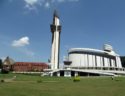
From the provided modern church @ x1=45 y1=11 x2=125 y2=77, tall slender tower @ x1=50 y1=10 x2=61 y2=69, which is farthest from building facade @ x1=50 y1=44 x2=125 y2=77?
tall slender tower @ x1=50 y1=10 x2=61 y2=69

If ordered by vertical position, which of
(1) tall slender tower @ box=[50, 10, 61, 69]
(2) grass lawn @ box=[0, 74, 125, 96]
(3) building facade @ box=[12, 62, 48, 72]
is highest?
(1) tall slender tower @ box=[50, 10, 61, 69]

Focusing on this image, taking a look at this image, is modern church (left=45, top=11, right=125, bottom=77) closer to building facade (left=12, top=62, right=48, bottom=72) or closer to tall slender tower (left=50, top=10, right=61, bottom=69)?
tall slender tower (left=50, top=10, right=61, bottom=69)

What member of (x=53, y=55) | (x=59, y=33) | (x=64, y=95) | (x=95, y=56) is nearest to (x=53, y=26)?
(x=59, y=33)

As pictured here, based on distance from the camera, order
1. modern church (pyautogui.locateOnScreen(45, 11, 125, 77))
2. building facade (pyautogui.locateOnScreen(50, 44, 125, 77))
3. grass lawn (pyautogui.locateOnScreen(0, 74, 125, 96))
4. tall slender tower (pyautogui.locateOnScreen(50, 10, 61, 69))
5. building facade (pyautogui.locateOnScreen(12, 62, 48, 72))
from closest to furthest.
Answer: grass lawn (pyautogui.locateOnScreen(0, 74, 125, 96)) → tall slender tower (pyautogui.locateOnScreen(50, 10, 61, 69)) → modern church (pyautogui.locateOnScreen(45, 11, 125, 77)) → building facade (pyautogui.locateOnScreen(50, 44, 125, 77)) → building facade (pyautogui.locateOnScreen(12, 62, 48, 72))

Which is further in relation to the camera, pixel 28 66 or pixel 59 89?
pixel 28 66

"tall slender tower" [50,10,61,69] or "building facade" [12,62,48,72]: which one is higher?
"tall slender tower" [50,10,61,69]

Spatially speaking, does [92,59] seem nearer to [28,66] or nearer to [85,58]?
[85,58]

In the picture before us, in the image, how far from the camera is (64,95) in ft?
88.4

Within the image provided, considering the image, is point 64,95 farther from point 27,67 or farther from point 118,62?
point 27,67

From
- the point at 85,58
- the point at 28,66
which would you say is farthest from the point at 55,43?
the point at 28,66

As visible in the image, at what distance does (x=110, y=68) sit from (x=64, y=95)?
429 ft

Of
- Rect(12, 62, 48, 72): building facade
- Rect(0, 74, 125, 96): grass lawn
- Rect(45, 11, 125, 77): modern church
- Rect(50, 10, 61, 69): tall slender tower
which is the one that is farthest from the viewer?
Rect(12, 62, 48, 72): building facade

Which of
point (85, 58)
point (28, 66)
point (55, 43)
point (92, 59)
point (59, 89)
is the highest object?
point (55, 43)

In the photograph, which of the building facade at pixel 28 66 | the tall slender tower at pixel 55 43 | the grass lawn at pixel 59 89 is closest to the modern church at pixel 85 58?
the tall slender tower at pixel 55 43
